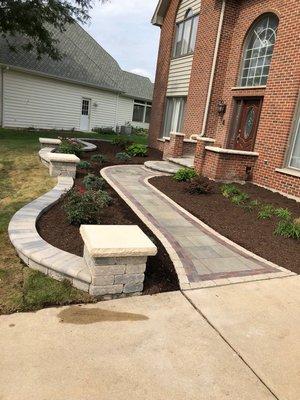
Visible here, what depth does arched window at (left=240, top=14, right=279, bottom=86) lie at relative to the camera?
9750 millimetres

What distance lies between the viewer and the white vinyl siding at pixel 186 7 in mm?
13152

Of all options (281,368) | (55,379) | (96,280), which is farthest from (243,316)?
(55,379)

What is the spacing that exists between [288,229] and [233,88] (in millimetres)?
6660

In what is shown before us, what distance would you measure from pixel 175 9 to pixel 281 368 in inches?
601

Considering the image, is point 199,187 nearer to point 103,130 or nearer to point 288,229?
point 288,229

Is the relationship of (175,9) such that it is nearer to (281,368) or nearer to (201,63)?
(201,63)

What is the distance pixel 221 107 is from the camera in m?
11.6

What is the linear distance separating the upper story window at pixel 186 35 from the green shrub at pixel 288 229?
972 centimetres

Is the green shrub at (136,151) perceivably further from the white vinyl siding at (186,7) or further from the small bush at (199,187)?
the white vinyl siding at (186,7)

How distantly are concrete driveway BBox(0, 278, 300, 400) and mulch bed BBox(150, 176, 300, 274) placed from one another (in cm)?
156

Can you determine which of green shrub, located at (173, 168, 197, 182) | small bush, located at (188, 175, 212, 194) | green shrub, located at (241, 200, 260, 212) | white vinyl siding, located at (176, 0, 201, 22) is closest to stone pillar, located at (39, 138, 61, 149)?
green shrub, located at (173, 168, 197, 182)

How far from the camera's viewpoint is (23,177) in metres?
8.18

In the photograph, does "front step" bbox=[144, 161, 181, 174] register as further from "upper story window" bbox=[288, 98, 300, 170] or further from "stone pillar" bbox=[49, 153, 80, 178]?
"upper story window" bbox=[288, 98, 300, 170]

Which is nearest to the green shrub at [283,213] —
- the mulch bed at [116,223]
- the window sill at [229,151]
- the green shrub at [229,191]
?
the green shrub at [229,191]
